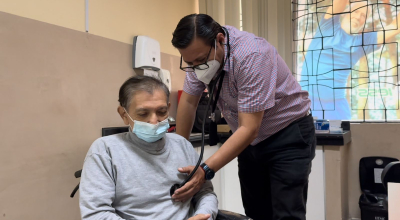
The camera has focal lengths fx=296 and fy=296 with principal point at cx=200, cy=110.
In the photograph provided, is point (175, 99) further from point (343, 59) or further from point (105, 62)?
point (343, 59)

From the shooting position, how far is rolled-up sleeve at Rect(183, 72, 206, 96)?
1.35 m

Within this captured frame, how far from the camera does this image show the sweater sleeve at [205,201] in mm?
999

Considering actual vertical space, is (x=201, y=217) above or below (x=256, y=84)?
below

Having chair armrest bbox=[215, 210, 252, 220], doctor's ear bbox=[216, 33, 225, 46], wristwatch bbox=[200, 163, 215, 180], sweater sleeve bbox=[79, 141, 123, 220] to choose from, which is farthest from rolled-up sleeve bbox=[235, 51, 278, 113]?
sweater sleeve bbox=[79, 141, 123, 220]

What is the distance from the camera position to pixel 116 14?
68.4 inches

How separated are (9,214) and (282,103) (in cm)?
118

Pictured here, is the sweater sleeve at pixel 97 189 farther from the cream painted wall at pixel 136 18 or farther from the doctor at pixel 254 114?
the cream painted wall at pixel 136 18

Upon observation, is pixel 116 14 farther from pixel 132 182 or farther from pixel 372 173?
pixel 372 173

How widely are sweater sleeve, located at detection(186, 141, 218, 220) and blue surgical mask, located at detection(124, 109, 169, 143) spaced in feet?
0.59

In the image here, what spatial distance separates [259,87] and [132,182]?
551 mm

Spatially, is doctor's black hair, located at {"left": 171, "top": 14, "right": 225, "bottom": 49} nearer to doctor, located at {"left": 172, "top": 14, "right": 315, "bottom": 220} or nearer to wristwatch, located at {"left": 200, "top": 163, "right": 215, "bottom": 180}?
doctor, located at {"left": 172, "top": 14, "right": 315, "bottom": 220}

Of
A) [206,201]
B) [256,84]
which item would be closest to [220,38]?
[256,84]

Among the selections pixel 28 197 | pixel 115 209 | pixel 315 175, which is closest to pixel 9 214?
pixel 28 197

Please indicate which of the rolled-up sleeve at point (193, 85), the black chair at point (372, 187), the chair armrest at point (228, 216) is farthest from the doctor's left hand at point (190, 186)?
the black chair at point (372, 187)
